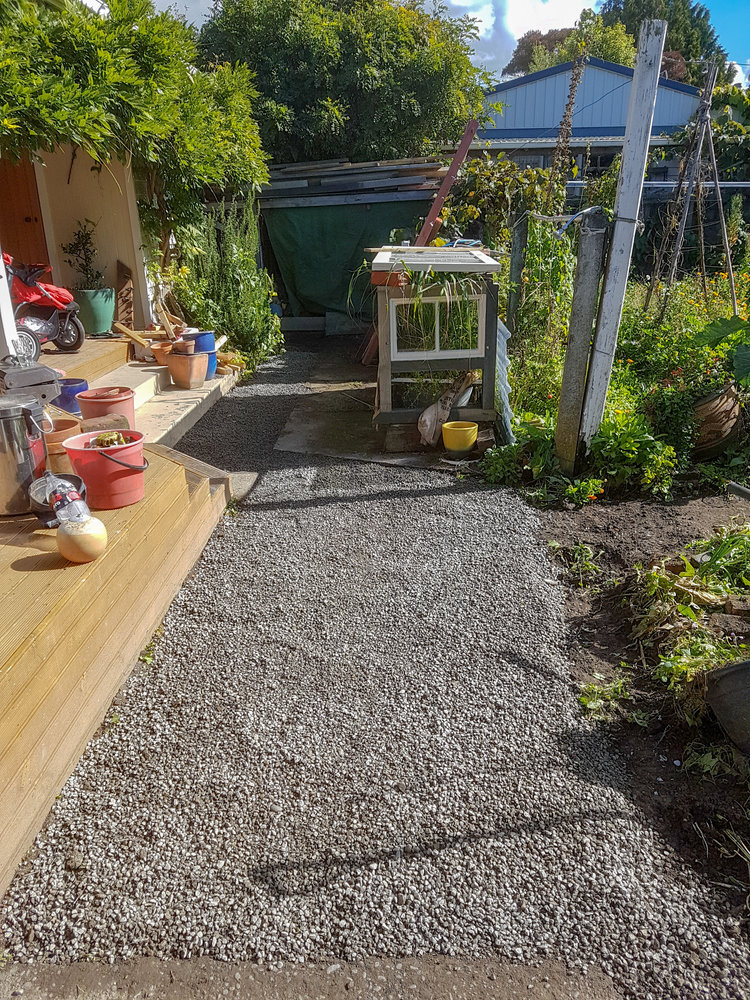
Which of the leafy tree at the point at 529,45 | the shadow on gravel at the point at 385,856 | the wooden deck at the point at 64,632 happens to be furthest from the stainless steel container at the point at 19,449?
the leafy tree at the point at 529,45

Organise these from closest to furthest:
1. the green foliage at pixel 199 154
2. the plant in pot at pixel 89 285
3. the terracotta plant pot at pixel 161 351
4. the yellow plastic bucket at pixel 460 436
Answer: the yellow plastic bucket at pixel 460 436 < the terracotta plant pot at pixel 161 351 < the green foliage at pixel 199 154 < the plant in pot at pixel 89 285

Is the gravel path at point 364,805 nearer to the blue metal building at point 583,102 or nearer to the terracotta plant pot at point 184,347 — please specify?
the terracotta plant pot at point 184,347

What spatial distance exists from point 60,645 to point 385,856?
122cm

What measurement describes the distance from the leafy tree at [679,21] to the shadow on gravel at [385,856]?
40.4 metres

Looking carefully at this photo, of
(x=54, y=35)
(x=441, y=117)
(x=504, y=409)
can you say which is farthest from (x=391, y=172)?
(x=504, y=409)

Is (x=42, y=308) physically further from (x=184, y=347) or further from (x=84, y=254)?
(x=84, y=254)

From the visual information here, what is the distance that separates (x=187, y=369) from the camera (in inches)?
259

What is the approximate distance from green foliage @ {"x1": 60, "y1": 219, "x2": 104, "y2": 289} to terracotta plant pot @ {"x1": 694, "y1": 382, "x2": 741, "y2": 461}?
6.07 metres

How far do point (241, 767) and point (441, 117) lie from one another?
13.2 metres

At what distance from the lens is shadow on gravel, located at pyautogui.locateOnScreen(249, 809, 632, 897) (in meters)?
1.96

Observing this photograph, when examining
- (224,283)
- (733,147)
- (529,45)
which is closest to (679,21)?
(529,45)

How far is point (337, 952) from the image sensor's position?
1779 mm

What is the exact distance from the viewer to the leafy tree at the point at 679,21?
3631 centimetres

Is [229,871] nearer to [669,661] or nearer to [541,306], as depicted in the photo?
[669,661]
